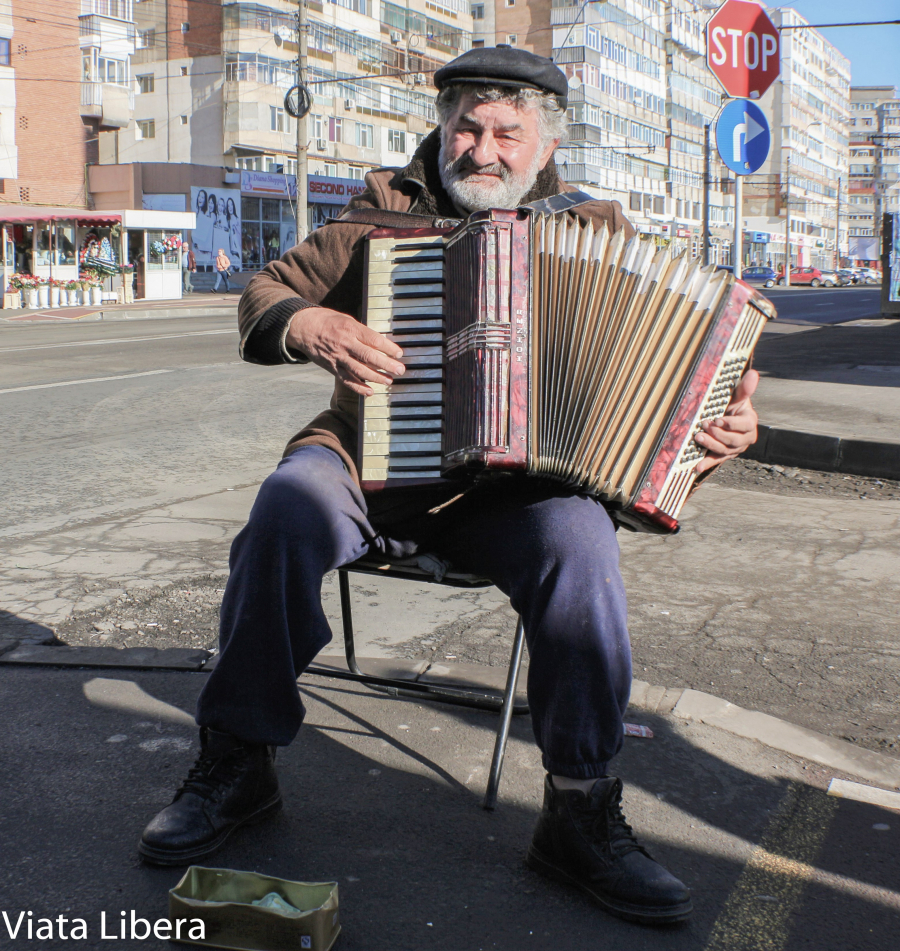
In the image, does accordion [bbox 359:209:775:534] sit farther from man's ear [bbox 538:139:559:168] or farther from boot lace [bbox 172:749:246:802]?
boot lace [bbox 172:749:246:802]

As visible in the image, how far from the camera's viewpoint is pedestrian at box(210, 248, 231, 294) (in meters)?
34.4

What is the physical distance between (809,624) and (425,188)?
6.83ft

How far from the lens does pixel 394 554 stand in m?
2.43

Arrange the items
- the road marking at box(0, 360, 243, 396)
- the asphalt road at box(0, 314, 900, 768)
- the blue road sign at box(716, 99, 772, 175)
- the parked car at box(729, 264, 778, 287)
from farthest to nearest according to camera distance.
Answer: the parked car at box(729, 264, 778, 287) < the road marking at box(0, 360, 243, 396) < the blue road sign at box(716, 99, 772, 175) < the asphalt road at box(0, 314, 900, 768)

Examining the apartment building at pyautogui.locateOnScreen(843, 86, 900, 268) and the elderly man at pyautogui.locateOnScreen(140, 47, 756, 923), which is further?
the apartment building at pyautogui.locateOnScreen(843, 86, 900, 268)

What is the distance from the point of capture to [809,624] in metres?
3.65

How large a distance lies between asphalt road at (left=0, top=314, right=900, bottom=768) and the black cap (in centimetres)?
174

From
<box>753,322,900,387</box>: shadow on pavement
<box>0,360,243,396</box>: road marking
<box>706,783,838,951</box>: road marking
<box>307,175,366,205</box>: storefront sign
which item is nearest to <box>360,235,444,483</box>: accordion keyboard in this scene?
<box>706,783,838,951</box>: road marking

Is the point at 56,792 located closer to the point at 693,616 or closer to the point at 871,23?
the point at 693,616

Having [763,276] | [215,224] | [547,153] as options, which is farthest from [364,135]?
[547,153]

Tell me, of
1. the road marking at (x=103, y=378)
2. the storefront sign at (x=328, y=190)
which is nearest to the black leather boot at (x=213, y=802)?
the road marking at (x=103, y=378)

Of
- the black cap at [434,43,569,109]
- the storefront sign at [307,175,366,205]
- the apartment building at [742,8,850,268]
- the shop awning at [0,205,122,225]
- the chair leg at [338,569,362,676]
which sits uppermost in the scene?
the apartment building at [742,8,850,268]

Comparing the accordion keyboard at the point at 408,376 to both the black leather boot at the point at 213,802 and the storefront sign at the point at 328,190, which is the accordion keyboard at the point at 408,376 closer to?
the black leather boot at the point at 213,802

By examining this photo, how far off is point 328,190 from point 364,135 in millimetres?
8065
